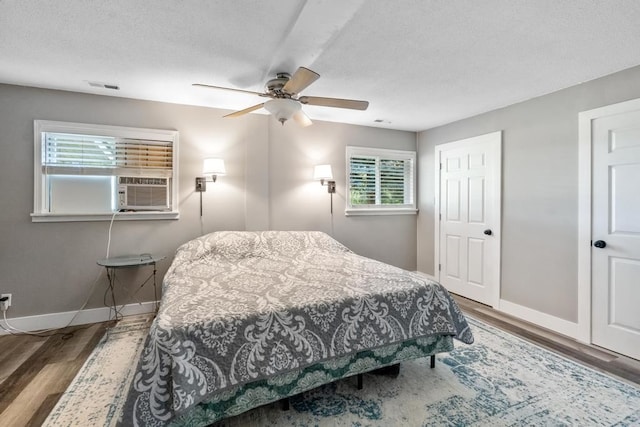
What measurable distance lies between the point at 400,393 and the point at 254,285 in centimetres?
121

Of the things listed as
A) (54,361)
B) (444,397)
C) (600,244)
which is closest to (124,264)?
(54,361)

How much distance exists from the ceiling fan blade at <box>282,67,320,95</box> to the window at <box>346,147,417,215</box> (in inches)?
82.9

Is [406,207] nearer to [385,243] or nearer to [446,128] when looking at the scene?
[385,243]

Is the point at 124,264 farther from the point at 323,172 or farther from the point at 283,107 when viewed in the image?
the point at 323,172

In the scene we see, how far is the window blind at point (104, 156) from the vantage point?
115 inches

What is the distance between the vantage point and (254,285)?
2119 mm

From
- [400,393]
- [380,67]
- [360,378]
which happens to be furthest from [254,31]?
[400,393]

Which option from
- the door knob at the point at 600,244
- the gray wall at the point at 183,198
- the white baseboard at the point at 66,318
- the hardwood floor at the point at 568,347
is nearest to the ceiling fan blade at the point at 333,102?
the gray wall at the point at 183,198

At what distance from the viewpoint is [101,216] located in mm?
3055

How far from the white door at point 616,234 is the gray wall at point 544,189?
17 centimetres

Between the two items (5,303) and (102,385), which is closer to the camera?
(102,385)

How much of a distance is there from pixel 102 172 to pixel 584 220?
4674mm

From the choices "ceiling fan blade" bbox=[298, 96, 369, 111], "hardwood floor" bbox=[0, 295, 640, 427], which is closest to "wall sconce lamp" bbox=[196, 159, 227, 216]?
"ceiling fan blade" bbox=[298, 96, 369, 111]

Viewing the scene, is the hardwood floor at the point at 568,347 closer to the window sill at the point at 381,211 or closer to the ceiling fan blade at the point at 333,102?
the window sill at the point at 381,211
